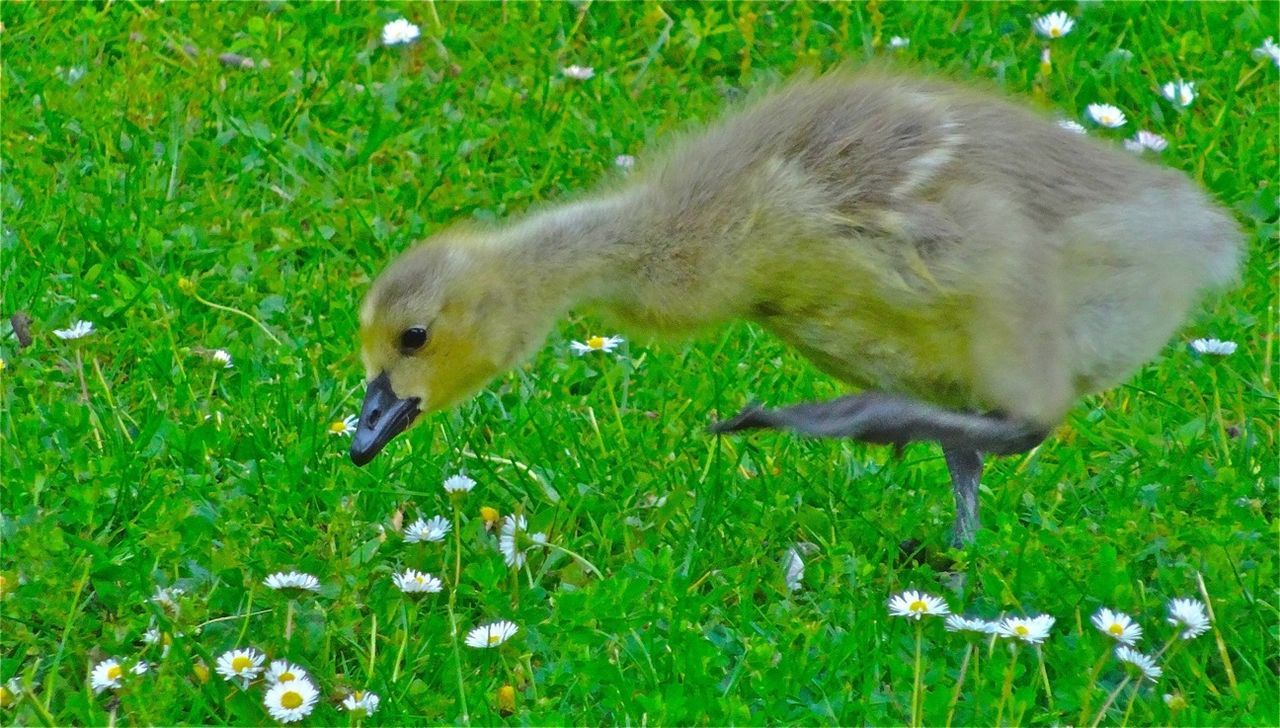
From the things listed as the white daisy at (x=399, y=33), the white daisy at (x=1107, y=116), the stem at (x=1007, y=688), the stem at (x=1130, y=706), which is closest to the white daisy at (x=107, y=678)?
the stem at (x=1007, y=688)

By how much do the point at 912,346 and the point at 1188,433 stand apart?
1.12 m

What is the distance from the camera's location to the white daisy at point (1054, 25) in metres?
5.93

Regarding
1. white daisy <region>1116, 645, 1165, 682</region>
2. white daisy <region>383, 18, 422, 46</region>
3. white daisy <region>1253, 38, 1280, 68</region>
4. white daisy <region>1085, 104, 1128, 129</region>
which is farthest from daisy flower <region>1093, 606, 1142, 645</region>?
white daisy <region>383, 18, 422, 46</region>

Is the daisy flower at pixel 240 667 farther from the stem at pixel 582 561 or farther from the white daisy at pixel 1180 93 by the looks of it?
the white daisy at pixel 1180 93

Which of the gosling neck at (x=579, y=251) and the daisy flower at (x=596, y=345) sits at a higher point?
the gosling neck at (x=579, y=251)

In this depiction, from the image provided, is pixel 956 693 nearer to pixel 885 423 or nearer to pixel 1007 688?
pixel 1007 688

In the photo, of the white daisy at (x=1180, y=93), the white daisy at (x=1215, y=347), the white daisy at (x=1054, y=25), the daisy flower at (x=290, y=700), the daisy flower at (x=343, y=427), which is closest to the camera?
the daisy flower at (x=290, y=700)

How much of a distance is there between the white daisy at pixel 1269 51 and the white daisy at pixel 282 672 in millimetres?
3769

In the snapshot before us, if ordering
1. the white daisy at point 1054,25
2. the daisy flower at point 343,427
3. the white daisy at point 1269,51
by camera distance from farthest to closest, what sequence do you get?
1. the white daisy at point 1054,25
2. the white daisy at point 1269,51
3. the daisy flower at point 343,427

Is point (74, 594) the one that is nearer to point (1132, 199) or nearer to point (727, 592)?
point (727, 592)

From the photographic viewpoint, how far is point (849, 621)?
3.71 meters

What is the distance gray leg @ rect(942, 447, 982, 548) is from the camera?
157 inches

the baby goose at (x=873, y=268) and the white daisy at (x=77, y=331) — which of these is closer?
the baby goose at (x=873, y=268)

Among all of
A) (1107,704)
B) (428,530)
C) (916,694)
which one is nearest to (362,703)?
(428,530)
